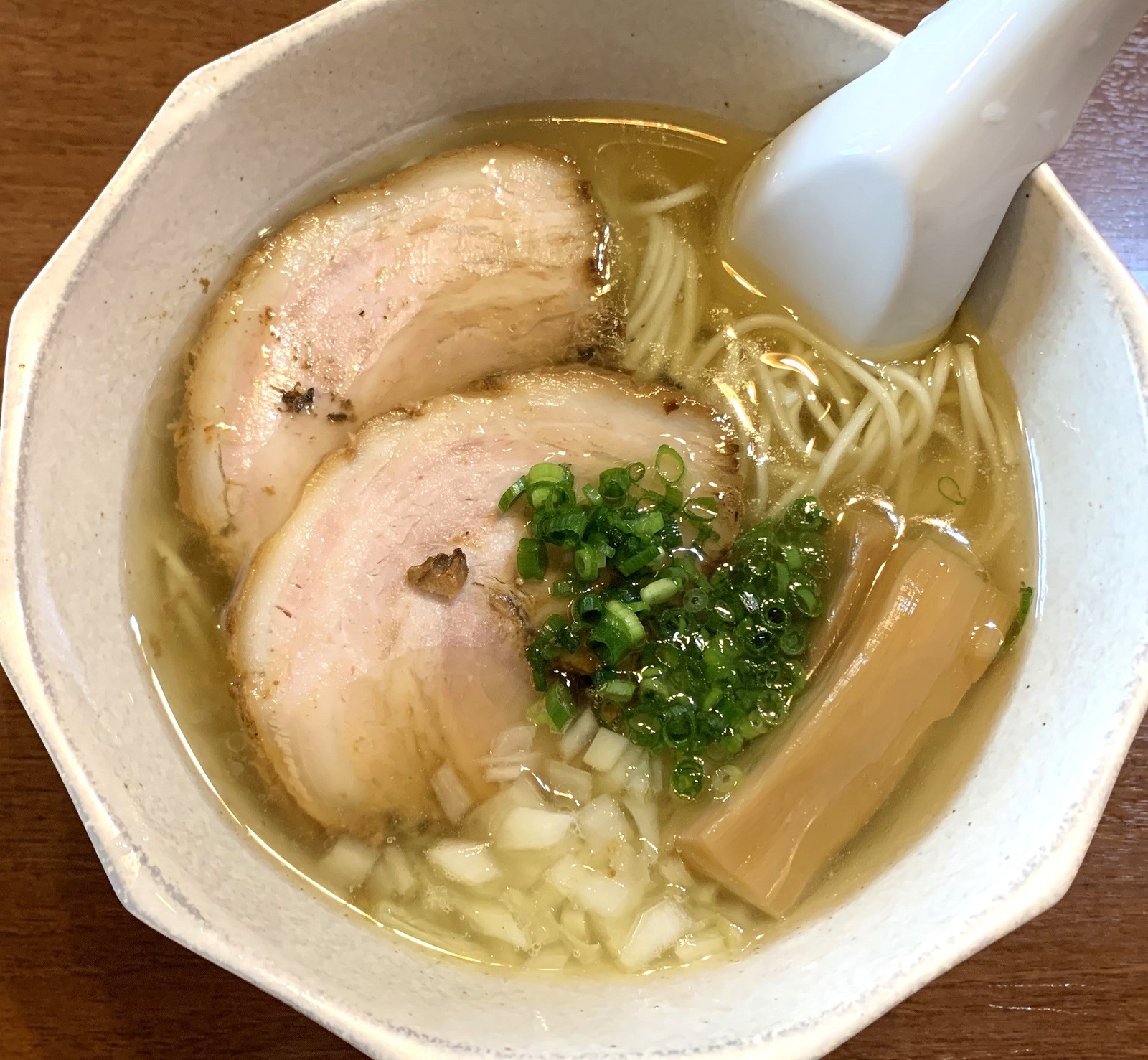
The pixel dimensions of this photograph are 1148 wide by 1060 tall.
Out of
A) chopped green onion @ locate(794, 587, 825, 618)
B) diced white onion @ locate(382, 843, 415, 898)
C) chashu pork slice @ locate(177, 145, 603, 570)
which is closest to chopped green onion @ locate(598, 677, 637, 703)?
chopped green onion @ locate(794, 587, 825, 618)

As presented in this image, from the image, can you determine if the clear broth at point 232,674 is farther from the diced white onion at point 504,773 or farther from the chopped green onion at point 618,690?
the chopped green onion at point 618,690

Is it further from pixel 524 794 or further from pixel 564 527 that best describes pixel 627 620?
pixel 524 794

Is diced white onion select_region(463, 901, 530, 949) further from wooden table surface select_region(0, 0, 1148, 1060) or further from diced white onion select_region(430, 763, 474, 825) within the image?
wooden table surface select_region(0, 0, 1148, 1060)

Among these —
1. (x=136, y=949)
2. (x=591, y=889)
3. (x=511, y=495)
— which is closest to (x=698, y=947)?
(x=591, y=889)

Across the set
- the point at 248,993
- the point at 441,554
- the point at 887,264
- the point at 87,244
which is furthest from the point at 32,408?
the point at 887,264

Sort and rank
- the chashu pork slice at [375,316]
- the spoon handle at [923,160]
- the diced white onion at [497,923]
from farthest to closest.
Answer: the chashu pork slice at [375,316] < the diced white onion at [497,923] < the spoon handle at [923,160]

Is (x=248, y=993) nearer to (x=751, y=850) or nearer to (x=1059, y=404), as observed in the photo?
(x=751, y=850)

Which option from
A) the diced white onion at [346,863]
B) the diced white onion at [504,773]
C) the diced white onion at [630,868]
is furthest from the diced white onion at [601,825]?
the diced white onion at [346,863]
